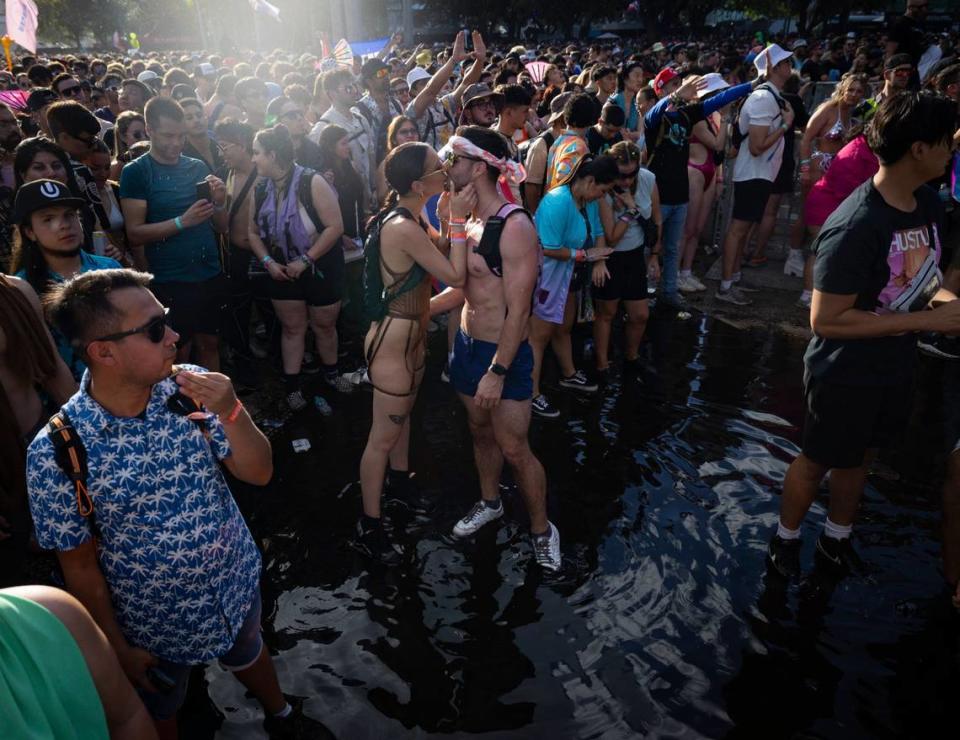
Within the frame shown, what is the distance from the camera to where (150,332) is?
2145mm

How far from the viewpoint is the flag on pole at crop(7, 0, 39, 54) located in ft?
40.8

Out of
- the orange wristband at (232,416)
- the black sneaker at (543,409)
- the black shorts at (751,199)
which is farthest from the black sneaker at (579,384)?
the orange wristband at (232,416)

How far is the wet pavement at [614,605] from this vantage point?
301 centimetres

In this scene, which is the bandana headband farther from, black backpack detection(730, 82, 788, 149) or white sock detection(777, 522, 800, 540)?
black backpack detection(730, 82, 788, 149)

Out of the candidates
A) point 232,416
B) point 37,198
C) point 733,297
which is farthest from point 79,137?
point 733,297

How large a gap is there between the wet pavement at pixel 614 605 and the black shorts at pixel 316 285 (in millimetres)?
1078

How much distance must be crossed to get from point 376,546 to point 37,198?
247 centimetres

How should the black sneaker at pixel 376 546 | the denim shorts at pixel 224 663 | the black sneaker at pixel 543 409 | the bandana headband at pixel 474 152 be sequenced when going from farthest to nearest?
the black sneaker at pixel 543 409, the black sneaker at pixel 376 546, the bandana headband at pixel 474 152, the denim shorts at pixel 224 663

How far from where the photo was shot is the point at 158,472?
7.20 ft

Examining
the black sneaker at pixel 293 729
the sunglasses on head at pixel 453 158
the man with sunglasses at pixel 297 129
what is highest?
the man with sunglasses at pixel 297 129

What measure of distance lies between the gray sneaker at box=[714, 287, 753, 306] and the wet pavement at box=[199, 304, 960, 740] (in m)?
2.72

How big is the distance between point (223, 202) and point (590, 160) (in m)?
2.77

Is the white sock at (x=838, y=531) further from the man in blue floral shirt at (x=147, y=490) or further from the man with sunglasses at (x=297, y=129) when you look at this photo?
the man with sunglasses at (x=297, y=129)

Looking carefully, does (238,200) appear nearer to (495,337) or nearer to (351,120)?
(351,120)
